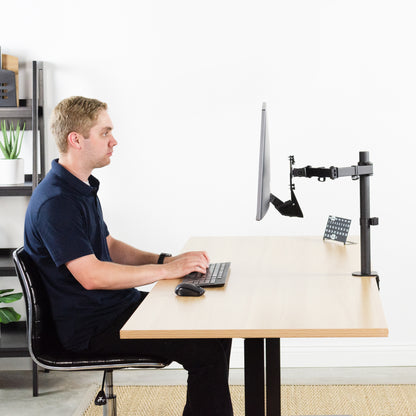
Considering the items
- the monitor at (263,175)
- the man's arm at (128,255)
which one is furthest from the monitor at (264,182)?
Result: the man's arm at (128,255)

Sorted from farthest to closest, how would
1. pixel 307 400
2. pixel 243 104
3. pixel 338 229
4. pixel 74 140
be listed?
pixel 243 104 → pixel 307 400 → pixel 338 229 → pixel 74 140

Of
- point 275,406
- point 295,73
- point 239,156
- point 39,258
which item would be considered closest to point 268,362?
point 275,406

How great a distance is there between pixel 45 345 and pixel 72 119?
778 millimetres

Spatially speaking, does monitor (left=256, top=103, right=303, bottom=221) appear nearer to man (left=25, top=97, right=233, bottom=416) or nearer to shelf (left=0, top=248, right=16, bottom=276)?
man (left=25, top=97, right=233, bottom=416)

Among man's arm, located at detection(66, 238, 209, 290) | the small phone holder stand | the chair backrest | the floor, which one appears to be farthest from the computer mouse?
the floor

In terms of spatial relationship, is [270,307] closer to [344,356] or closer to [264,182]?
[264,182]

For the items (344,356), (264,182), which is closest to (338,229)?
(264,182)

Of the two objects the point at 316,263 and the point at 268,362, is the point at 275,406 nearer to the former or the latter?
the point at 268,362

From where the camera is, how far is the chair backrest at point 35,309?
7.45 feet

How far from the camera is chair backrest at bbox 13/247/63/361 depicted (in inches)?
89.4

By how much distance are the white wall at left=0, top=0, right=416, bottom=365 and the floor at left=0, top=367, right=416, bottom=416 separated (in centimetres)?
10

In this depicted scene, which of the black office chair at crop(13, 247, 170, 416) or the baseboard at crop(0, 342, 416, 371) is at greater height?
the black office chair at crop(13, 247, 170, 416)

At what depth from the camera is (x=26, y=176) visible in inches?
144

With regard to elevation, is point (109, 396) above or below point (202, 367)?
below
